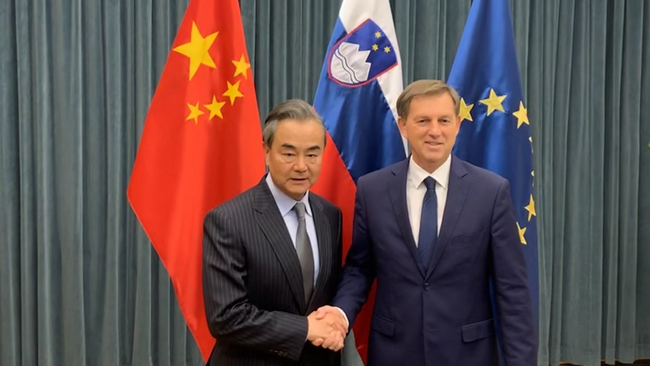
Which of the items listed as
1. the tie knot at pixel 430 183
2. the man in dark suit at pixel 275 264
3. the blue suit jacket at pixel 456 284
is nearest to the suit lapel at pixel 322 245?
the man in dark suit at pixel 275 264

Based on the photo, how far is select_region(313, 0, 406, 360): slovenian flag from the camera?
243 centimetres

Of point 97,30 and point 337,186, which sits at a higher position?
point 97,30

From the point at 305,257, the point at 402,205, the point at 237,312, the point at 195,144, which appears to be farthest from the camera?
the point at 195,144

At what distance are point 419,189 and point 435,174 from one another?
2.5 inches

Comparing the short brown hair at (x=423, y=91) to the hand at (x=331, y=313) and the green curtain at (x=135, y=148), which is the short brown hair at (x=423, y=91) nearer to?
the hand at (x=331, y=313)

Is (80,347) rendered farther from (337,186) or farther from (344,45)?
(344,45)

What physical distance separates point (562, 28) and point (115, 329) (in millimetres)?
3031

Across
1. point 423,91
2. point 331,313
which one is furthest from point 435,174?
point 331,313

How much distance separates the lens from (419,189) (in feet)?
6.23

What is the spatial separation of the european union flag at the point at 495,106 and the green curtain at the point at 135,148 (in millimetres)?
1203

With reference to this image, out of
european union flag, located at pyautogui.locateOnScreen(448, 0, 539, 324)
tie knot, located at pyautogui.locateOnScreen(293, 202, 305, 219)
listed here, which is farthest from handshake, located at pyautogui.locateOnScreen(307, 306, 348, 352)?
european union flag, located at pyautogui.locateOnScreen(448, 0, 539, 324)

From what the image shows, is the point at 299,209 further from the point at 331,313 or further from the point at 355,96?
the point at 355,96

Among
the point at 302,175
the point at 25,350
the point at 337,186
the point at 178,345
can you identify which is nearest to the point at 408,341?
the point at 302,175

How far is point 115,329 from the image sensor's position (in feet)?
10.6
